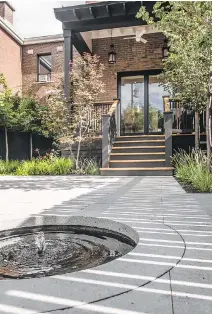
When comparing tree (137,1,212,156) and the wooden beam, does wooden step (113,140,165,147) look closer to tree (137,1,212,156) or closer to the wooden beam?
tree (137,1,212,156)

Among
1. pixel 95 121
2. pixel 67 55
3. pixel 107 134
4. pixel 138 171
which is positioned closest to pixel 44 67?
pixel 67 55

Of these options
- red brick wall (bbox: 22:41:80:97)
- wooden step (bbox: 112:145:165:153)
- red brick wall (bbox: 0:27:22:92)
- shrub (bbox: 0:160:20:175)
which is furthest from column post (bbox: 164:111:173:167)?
red brick wall (bbox: 0:27:22:92)

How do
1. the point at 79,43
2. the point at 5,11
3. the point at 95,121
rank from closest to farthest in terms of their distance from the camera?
1. the point at 95,121
2. the point at 79,43
3. the point at 5,11

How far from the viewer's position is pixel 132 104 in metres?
10.9

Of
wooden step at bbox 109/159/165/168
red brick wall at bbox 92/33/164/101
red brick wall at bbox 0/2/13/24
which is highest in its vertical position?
red brick wall at bbox 0/2/13/24

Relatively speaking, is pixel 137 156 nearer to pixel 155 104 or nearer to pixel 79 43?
pixel 155 104

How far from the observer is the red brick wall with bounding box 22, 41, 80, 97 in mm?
12594

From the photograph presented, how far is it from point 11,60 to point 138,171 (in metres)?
8.49

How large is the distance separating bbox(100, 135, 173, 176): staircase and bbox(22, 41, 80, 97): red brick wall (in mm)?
5360

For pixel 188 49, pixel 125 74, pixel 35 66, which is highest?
pixel 35 66

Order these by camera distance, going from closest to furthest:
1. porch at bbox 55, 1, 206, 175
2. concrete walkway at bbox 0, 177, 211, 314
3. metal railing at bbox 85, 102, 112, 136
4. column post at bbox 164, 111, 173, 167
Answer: concrete walkway at bbox 0, 177, 211, 314 < column post at bbox 164, 111, 173, 167 < porch at bbox 55, 1, 206, 175 < metal railing at bbox 85, 102, 112, 136

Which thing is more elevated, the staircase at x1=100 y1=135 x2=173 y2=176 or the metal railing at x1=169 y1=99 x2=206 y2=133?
the metal railing at x1=169 y1=99 x2=206 y2=133

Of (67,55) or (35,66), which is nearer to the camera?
(67,55)

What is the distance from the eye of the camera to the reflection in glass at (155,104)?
10.6 m
